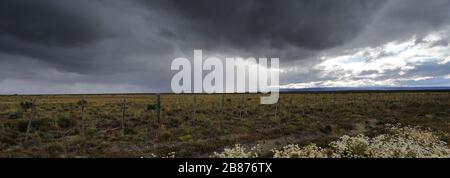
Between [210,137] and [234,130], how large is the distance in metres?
2.31

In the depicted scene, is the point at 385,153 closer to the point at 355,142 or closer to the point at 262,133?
the point at 355,142

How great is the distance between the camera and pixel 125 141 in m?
12.7

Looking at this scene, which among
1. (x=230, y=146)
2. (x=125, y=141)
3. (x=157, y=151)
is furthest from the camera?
(x=125, y=141)
